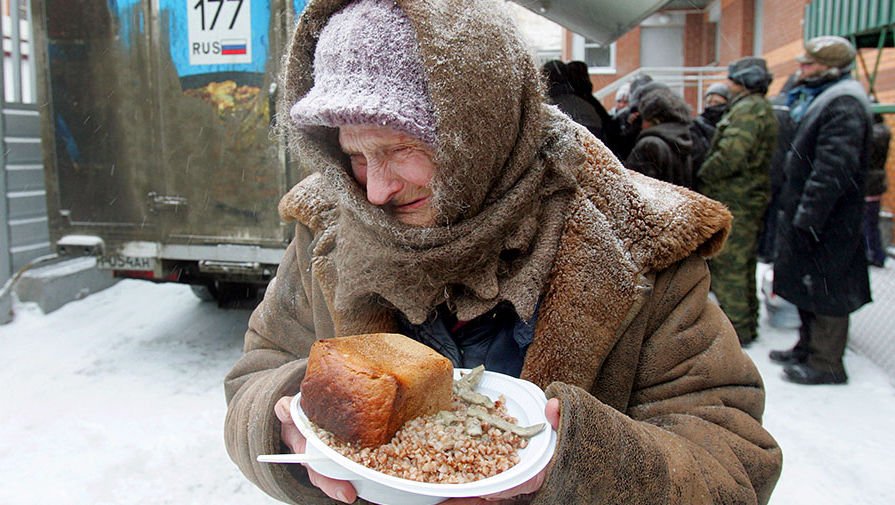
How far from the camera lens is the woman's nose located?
1562 millimetres

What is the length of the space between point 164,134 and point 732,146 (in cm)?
442

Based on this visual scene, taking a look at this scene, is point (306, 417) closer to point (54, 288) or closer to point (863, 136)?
point (863, 136)

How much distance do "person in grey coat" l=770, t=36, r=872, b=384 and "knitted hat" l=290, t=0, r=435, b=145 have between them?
14.3 feet

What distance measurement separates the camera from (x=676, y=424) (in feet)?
4.94

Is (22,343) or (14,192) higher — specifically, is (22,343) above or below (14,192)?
below

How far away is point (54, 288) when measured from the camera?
6.70m

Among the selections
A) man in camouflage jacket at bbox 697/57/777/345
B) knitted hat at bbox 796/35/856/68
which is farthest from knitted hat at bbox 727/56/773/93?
knitted hat at bbox 796/35/856/68

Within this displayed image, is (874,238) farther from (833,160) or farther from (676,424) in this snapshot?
(676,424)

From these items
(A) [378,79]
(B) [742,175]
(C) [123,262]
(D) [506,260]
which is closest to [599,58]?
(B) [742,175]

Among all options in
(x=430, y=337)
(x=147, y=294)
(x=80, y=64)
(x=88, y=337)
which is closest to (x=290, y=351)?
(x=430, y=337)

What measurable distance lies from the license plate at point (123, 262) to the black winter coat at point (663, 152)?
377cm

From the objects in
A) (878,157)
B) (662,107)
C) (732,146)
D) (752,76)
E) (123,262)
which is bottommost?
(123,262)

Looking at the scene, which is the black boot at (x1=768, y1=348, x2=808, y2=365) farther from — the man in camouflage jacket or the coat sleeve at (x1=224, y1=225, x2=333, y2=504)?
the coat sleeve at (x1=224, y1=225, x2=333, y2=504)

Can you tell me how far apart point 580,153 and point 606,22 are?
204 inches
